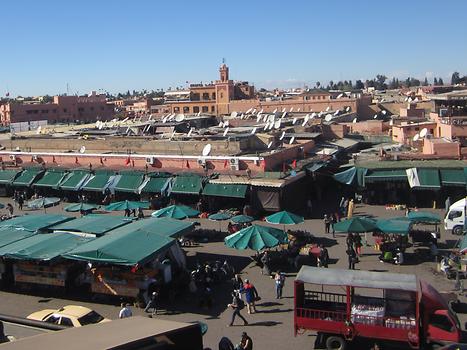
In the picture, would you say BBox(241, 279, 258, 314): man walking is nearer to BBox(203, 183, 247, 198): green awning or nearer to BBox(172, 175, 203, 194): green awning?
BBox(203, 183, 247, 198): green awning

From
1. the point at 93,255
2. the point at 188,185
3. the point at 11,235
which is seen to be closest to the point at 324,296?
the point at 93,255

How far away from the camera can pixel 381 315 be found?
10.2 meters

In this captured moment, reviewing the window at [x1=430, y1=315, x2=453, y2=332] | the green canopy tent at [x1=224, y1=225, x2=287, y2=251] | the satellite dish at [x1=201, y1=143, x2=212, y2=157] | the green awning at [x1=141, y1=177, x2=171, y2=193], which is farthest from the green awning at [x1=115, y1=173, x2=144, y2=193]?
the window at [x1=430, y1=315, x2=453, y2=332]

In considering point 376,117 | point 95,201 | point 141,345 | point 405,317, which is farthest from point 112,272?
point 376,117

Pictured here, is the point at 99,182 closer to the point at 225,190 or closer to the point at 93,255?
the point at 225,190

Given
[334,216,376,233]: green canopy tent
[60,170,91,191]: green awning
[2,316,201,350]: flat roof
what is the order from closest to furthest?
[2,316,201,350]: flat roof < [334,216,376,233]: green canopy tent < [60,170,91,191]: green awning

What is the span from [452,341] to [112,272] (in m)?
8.31

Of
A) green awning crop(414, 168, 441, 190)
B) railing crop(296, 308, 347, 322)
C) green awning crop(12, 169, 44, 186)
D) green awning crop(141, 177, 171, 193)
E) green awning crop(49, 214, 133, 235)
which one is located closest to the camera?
railing crop(296, 308, 347, 322)

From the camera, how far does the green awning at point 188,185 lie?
81.3 ft

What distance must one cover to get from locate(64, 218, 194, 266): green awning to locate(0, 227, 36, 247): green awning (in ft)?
8.73

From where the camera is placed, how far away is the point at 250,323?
12.2m

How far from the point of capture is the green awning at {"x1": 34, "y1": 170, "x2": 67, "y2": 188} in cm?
2830

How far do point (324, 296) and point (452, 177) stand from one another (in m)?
14.4

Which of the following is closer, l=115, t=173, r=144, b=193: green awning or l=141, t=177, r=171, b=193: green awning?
l=141, t=177, r=171, b=193: green awning
